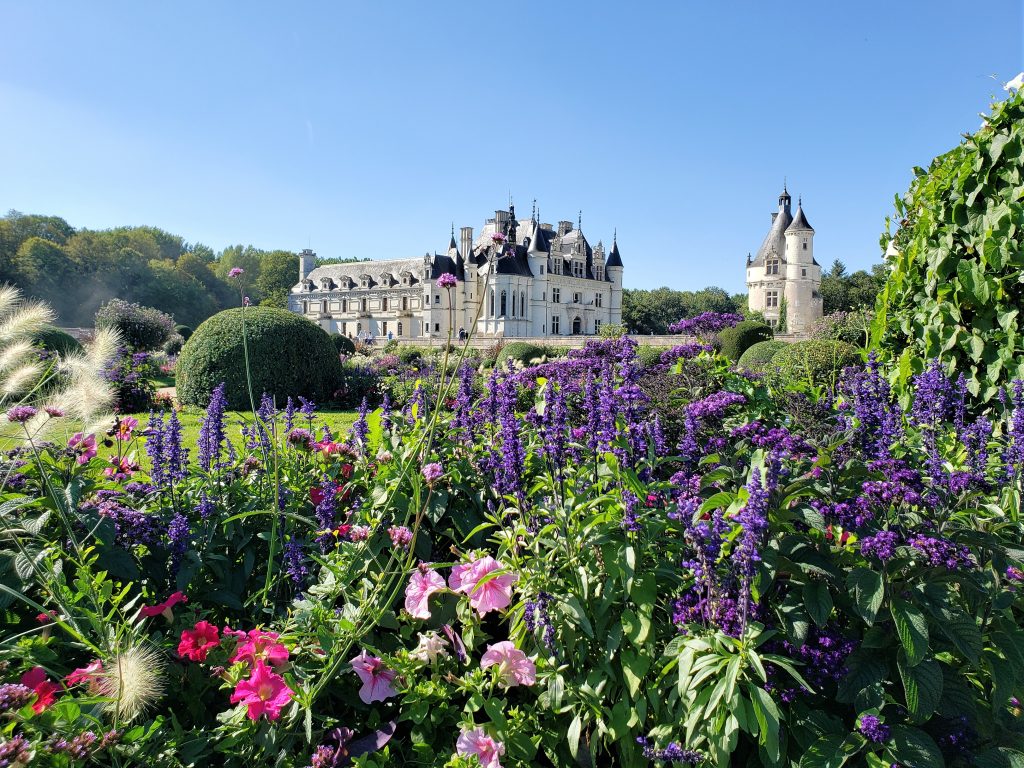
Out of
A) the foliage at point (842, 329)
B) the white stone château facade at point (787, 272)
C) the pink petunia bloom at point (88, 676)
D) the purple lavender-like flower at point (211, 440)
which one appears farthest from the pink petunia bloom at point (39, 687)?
the white stone château facade at point (787, 272)

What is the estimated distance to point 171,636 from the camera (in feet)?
8.19

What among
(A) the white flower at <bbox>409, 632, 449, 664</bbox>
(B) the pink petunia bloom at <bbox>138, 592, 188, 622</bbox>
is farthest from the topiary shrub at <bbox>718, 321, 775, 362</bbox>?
(B) the pink petunia bloom at <bbox>138, 592, 188, 622</bbox>

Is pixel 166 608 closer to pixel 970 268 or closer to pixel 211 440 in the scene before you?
pixel 211 440

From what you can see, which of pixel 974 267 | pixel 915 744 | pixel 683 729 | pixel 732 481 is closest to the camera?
pixel 915 744

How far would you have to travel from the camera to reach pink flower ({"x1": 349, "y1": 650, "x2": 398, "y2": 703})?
7.38ft

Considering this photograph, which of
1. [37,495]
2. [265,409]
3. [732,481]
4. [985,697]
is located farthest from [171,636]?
[985,697]

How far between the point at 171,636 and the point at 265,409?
1689 millimetres

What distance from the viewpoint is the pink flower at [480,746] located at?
6.95 ft

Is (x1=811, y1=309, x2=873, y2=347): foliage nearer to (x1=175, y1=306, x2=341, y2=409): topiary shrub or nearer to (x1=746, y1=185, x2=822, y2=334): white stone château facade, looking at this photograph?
(x1=175, y1=306, x2=341, y2=409): topiary shrub

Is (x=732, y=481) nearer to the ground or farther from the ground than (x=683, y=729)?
farther from the ground

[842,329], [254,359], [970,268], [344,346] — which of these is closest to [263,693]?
[970,268]

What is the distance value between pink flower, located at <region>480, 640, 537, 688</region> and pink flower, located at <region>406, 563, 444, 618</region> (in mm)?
318

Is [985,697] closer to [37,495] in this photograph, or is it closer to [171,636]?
[171,636]

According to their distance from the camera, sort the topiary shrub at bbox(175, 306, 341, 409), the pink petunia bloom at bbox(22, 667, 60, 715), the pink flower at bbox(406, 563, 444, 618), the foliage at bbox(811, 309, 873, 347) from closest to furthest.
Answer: the pink petunia bloom at bbox(22, 667, 60, 715) < the pink flower at bbox(406, 563, 444, 618) < the topiary shrub at bbox(175, 306, 341, 409) < the foliage at bbox(811, 309, 873, 347)
